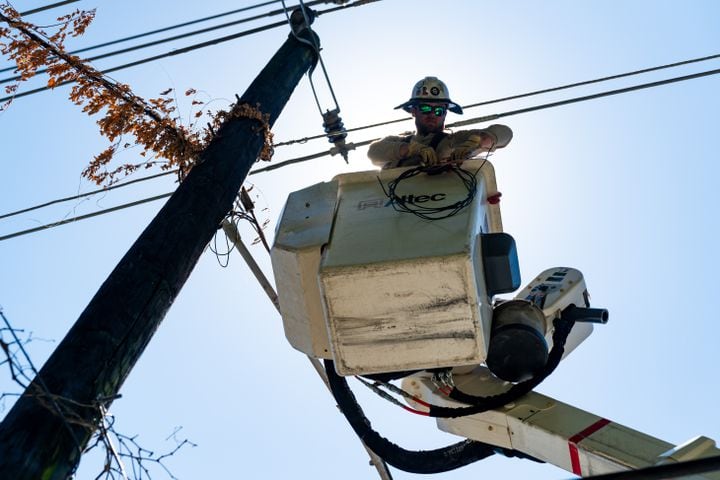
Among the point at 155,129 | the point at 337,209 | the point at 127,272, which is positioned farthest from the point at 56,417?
the point at 155,129

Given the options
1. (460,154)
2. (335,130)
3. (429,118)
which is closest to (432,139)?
(429,118)

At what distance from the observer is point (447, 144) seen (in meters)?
5.45

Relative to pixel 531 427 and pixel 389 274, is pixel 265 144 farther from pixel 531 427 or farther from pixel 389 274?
pixel 531 427

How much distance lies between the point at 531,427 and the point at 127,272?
7.28 ft

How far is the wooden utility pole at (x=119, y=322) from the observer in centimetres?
301

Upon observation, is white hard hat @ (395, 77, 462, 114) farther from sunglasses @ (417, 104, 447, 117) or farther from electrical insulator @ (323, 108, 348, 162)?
electrical insulator @ (323, 108, 348, 162)

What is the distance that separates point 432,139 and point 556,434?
197cm

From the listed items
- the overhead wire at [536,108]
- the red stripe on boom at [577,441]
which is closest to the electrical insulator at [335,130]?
the overhead wire at [536,108]

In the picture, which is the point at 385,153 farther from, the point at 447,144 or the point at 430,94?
the point at 430,94

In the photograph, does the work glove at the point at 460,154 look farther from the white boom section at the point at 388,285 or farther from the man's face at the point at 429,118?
the man's face at the point at 429,118

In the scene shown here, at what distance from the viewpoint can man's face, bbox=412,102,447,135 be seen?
19.7 ft

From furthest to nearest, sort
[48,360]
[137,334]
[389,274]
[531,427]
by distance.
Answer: [531,427]
[389,274]
[137,334]
[48,360]

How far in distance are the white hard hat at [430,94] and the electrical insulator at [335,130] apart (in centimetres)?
54

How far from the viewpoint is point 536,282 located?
5.52 metres
